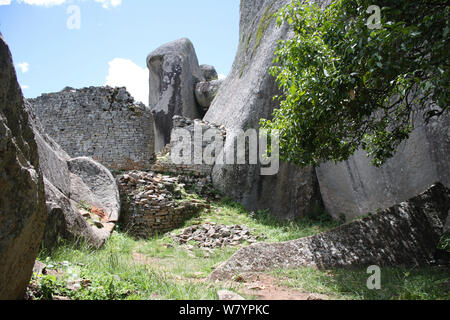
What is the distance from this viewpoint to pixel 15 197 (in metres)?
2.11

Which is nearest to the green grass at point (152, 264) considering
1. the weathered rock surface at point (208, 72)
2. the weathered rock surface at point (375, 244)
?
the weathered rock surface at point (375, 244)

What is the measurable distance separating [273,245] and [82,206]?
3.81 metres

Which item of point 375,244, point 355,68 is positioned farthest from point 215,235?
point 355,68

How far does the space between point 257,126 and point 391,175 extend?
484 cm

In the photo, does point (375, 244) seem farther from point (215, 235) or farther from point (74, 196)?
point (74, 196)

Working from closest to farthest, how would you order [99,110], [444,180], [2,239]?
[2,239]
[444,180]
[99,110]

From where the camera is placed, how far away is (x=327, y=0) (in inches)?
374

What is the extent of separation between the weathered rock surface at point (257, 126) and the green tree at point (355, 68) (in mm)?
4086

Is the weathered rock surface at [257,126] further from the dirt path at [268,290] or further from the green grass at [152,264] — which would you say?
the dirt path at [268,290]

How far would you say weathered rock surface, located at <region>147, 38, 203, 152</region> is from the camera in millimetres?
20703

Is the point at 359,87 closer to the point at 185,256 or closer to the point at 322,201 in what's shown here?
the point at 185,256

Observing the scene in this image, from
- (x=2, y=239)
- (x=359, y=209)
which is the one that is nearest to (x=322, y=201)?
(x=359, y=209)

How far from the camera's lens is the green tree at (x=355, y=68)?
11.0 feet

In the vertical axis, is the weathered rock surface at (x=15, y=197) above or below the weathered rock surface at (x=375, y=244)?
above
